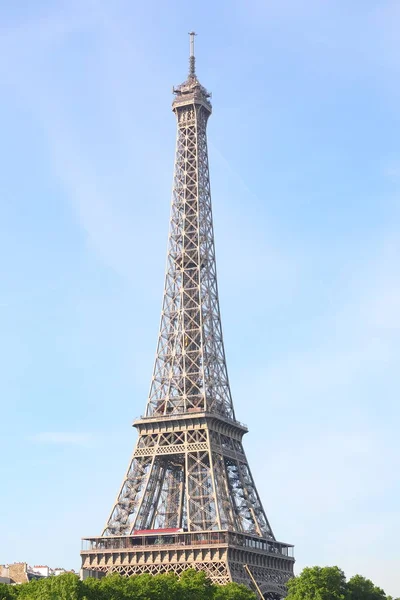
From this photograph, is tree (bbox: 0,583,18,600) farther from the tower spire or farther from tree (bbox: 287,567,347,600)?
the tower spire

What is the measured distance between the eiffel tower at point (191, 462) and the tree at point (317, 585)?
9137 millimetres

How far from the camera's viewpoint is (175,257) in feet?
445

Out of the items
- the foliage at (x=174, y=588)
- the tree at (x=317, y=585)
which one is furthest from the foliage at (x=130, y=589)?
the tree at (x=317, y=585)

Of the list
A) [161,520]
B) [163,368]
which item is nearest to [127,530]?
[161,520]

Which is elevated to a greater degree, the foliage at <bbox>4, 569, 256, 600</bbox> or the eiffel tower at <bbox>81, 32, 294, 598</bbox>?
the eiffel tower at <bbox>81, 32, 294, 598</bbox>

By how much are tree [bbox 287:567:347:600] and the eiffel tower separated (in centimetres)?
914

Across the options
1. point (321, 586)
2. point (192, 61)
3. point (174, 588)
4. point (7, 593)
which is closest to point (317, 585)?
point (321, 586)

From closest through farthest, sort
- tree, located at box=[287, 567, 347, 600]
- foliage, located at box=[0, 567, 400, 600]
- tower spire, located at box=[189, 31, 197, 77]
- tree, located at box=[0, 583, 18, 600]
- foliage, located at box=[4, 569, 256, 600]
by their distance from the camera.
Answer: foliage, located at box=[4, 569, 256, 600], foliage, located at box=[0, 567, 400, 600], tree, located at box=[0, 583, 18, 600], tree, located at box=[287, 567, 347, 600], tower spire, located at box=[189, 31, 197, 77]

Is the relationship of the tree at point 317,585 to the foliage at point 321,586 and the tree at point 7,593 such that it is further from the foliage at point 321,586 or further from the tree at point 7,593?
the tree at point 7,593

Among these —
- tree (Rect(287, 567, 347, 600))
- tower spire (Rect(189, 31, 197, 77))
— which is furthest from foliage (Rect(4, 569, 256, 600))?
→ tower spire (Rect(189, 31, 197, 77))

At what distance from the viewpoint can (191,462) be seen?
118m

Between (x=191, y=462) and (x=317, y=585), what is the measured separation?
25.3m

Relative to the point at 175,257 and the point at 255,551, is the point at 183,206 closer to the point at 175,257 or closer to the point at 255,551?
the point at 175,257

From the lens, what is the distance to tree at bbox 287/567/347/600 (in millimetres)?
99206
